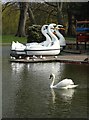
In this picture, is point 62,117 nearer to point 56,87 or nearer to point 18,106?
point 18,106

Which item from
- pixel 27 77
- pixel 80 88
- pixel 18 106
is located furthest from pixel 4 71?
pixel 18 106

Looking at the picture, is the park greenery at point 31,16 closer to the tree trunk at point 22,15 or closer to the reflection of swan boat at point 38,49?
the tree trunk at point 22,15

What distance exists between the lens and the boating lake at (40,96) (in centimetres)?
993

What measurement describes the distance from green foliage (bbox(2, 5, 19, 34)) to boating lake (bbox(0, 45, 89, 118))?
44809 millimetres

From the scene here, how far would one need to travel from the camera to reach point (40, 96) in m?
11.9

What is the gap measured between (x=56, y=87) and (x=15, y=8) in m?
48.7

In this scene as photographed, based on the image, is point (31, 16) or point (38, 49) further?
point (31, 16)

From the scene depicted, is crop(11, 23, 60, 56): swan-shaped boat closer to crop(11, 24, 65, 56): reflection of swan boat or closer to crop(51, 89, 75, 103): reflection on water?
crop(11, 24, 65, 56): reflection of swan boat

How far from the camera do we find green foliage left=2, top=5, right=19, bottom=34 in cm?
6203

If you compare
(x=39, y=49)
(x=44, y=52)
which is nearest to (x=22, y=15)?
(x=44, y=52)

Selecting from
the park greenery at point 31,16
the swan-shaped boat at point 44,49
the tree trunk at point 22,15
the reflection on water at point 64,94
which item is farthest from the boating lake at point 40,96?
the tree trunk at point 22,15

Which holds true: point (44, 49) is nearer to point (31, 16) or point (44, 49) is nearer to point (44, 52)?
point (44, 52)

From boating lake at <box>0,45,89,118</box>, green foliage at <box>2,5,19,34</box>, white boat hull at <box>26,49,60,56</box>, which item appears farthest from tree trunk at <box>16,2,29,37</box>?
boating lake at <box>0,45,89,118</box>

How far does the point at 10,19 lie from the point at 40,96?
180ft
